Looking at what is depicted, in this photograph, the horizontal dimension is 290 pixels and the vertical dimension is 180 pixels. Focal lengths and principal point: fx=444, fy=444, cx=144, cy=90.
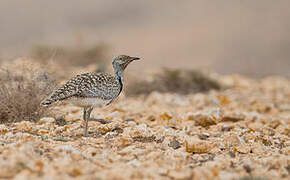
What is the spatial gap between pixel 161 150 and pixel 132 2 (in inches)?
1811

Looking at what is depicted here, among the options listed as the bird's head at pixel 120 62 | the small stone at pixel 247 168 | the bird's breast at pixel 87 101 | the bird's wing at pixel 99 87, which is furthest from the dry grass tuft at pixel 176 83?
the small stone at pixel 247 168

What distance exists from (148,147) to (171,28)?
3494 centimetres

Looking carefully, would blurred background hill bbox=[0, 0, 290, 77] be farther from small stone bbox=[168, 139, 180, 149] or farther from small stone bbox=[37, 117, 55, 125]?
small stone bbox=[168, 139, 180, 149]

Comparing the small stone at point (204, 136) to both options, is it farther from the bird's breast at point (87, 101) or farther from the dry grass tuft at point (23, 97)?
the dry grass tuft at point (23, 97)

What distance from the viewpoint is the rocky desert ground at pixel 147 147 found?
13.6ft

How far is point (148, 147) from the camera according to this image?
538 centimetres

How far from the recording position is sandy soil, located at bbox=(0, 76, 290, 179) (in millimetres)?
4137

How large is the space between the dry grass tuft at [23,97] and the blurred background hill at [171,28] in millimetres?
20177

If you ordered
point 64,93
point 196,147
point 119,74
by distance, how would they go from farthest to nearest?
point 119,74, point 64,93, point 196,147

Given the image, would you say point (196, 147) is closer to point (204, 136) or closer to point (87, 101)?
point (204, 136)

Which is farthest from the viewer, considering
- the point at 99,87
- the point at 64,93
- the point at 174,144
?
the point at 99,87

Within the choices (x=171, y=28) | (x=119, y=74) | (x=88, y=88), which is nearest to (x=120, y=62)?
(x=119, y=74)

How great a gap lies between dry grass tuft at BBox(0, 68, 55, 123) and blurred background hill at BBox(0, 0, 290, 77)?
2018 cm

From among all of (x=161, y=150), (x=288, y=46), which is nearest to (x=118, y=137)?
(x=161, y=150)
